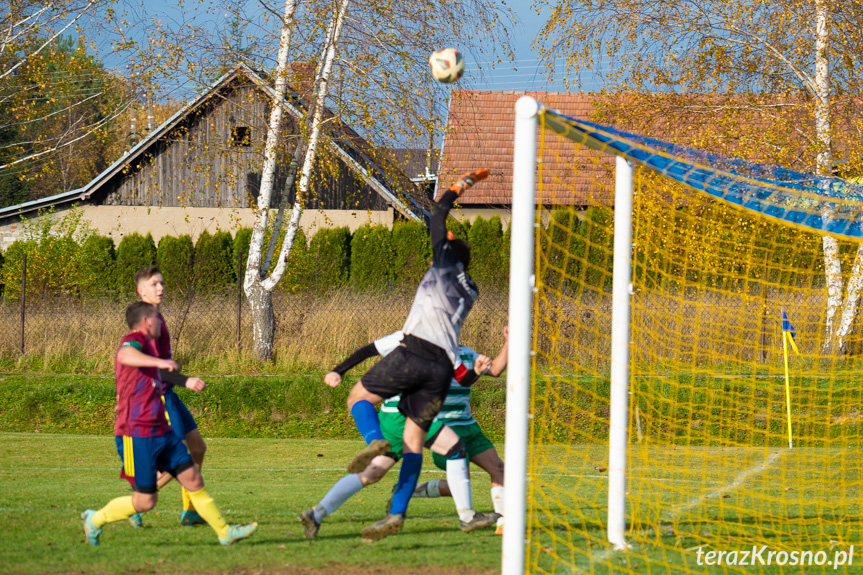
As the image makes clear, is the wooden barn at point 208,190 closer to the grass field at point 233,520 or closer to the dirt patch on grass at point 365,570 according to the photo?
the grass field at point 233,520

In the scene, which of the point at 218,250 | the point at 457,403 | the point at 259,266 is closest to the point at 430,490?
the point at 457,403

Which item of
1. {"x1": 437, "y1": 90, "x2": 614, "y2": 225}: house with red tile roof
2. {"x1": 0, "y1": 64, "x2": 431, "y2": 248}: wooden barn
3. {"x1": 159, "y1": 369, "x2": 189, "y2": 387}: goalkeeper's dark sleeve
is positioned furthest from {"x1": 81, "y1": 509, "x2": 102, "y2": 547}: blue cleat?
{"x1": 437, "y1": 90, "x2": 614, "y2": 225}: house with red tile roof

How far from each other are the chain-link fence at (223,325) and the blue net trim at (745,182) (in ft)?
26.9

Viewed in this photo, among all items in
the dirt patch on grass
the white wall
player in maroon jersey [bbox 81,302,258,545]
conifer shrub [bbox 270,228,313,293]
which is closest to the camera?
the dirt patch on grass

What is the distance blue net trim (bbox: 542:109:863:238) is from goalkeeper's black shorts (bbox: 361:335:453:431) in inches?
59.8

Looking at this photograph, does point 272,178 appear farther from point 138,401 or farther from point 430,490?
point 138,401

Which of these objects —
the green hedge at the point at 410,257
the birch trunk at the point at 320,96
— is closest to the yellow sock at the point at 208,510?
the green hedge at the point at 410,257

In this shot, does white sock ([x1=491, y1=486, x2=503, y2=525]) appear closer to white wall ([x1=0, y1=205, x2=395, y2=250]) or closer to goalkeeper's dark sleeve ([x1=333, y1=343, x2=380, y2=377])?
goalkeeper's dark sleeve ([x1=333, y1=343, x2=380, y2=377])

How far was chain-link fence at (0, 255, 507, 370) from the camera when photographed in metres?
14.1

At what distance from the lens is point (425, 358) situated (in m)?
5.21

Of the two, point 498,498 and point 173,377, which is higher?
point 173,377

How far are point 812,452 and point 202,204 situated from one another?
19168mm

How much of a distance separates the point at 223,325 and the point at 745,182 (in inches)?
414

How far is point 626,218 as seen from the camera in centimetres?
528
